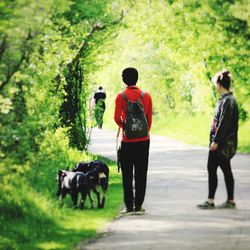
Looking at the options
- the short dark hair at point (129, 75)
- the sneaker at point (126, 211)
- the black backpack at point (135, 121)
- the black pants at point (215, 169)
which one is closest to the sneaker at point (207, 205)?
the black pants at point (215, 169)

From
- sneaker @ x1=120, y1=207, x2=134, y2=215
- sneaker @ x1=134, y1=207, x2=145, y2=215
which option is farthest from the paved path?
sneaker @ x1=120, y1=207, x2=134, y2=215

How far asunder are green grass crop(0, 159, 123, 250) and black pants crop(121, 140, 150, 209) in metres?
0.41

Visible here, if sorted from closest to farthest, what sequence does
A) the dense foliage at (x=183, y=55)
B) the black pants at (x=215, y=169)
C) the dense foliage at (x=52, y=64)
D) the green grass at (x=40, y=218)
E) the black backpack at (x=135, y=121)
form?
the dense foliage at (x=52, y=64) → the green grass at (x=40, y=218) → the dense foliage at (x=183, y=55) → the black backpack at (x=135, y=121) → the black pants at (x=215, y=169)

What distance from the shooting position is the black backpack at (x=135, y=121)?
31.3 ft

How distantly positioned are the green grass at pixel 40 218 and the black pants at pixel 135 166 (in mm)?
409

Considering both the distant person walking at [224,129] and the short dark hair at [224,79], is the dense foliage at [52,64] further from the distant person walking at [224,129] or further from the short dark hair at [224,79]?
the distant person walking at [224,129]

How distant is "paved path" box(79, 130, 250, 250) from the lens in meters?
7.69

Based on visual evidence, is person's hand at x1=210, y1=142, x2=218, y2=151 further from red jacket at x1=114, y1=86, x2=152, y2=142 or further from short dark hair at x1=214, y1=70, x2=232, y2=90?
red jacket at x1=114, y1=86, x2=152, y2=142

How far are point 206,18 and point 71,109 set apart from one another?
9032 millimetres

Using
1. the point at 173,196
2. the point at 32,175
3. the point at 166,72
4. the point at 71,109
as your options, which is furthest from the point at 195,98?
the point at 32,175

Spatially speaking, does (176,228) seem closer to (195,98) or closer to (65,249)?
(65,249)

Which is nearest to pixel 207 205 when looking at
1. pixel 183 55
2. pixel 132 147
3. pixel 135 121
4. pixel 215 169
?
pixel 215 169

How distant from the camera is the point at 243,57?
9844 mm

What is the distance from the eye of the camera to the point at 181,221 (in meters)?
9.04
